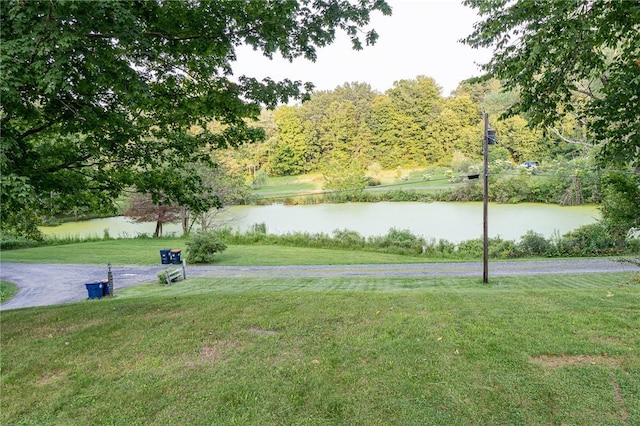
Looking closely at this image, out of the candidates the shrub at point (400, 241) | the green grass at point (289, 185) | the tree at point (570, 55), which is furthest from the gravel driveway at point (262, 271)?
the green grass at point (289, 185)

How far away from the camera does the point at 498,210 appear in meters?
21.1

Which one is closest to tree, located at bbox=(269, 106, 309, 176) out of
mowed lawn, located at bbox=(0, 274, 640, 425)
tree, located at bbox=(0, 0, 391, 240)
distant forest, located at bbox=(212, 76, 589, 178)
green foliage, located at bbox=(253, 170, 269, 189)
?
distant forest, located at bbox=(212, 76, 589, 178)

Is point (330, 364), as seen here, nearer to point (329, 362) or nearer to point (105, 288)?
point (329, 362)

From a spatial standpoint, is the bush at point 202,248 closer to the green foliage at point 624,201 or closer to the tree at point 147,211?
the tree at point 147,211

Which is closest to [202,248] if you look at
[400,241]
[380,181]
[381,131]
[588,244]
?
[400,241]

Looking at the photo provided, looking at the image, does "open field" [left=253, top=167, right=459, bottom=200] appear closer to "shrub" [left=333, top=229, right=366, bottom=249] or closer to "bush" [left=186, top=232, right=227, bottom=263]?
"shrub" [left=333, top=229, right=366, bottom=249]

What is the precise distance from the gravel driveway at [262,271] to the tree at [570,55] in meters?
7.59

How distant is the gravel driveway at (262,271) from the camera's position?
10.5 m

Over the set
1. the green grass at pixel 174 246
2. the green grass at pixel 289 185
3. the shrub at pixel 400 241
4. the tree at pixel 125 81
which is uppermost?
the green grass at pixel 289 185

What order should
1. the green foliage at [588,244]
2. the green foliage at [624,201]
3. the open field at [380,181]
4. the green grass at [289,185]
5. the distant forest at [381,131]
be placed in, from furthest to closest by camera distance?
1. the distant forest at [381,131]
2. the green grass at [289,185]
3. the open field at [380,181]
4. the green foliage at [588,244]
5. the green foliage at [624,201]

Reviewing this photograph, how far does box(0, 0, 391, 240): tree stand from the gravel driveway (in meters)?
6.15

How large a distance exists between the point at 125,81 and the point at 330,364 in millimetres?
2901

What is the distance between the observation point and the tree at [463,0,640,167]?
2.88 m

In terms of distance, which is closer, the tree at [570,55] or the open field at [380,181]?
the tree at [570,55]
